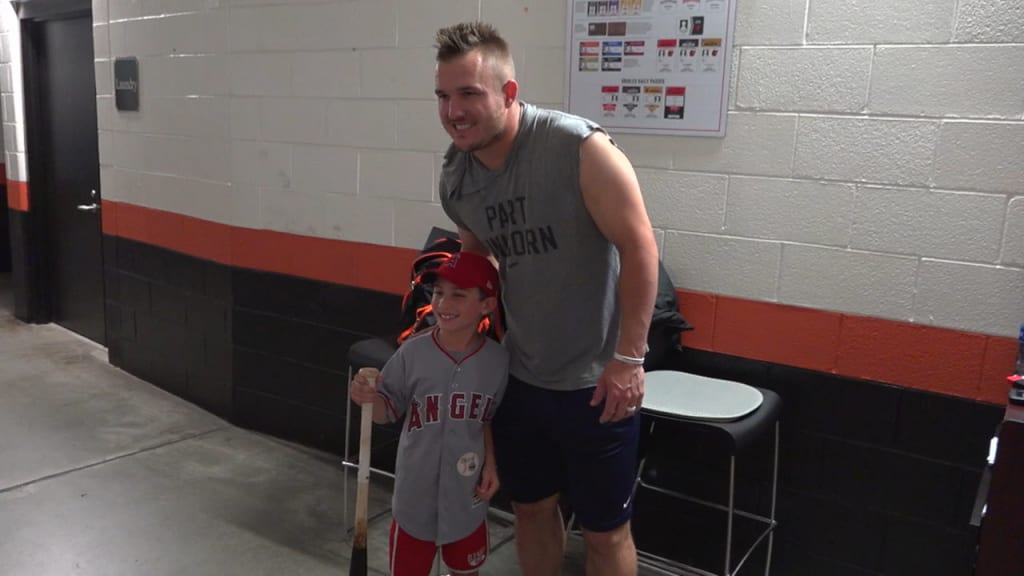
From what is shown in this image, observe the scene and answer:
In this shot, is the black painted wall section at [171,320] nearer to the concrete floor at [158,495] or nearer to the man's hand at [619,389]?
the concrete floor at [158,495]

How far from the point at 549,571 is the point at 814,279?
1090 mm

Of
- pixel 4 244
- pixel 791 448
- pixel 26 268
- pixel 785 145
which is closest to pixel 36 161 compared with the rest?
pixel 26 268

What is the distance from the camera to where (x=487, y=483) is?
197cm

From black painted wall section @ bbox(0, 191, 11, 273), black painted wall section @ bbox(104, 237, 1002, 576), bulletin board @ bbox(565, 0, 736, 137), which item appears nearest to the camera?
black painted wall section @ bbox(104, 237, 1002, 576)

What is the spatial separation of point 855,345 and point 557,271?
0.99 metres

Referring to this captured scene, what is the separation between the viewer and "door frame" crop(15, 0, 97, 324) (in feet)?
16.3

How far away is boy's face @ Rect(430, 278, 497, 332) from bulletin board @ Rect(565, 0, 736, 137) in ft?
3.05

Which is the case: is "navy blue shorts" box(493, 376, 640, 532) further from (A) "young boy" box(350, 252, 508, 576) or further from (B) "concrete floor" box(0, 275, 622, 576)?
(B) "concrete floor" box(0, 275, 622, 576)

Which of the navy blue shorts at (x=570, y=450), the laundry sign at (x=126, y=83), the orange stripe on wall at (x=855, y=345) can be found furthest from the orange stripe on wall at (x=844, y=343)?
the laundry sign at (x=126, y=83)

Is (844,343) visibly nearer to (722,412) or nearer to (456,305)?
(722,412)

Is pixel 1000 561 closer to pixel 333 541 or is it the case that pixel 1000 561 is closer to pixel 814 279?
pixel 814 279

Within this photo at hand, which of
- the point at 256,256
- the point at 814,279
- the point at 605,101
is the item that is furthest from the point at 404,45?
the point at 814,279

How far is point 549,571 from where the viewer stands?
2117mm

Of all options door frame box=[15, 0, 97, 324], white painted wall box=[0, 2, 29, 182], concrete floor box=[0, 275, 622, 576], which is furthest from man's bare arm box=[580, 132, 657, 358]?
white painted wall box=[0, 2, 29, 182]
